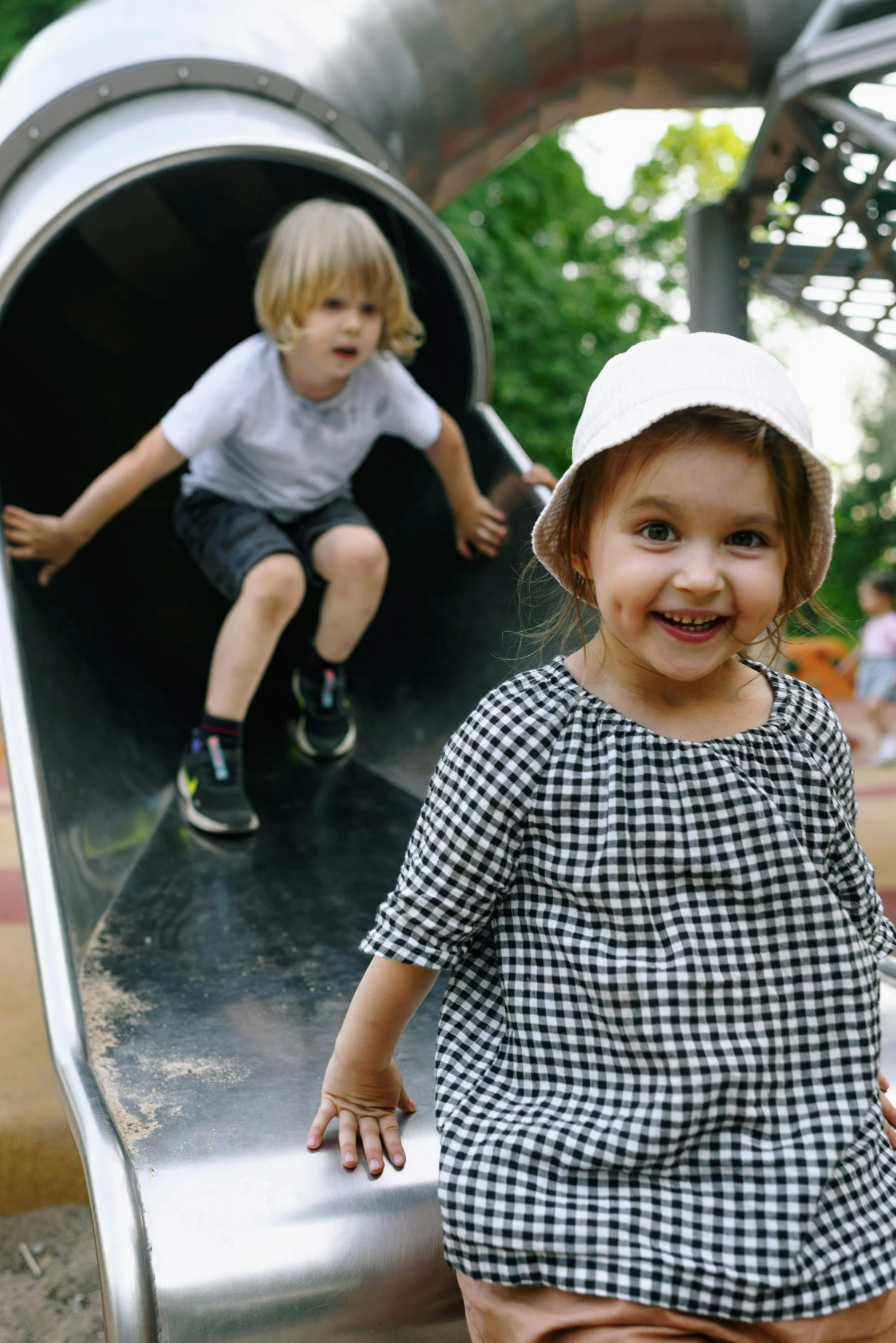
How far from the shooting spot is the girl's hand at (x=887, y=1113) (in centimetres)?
106

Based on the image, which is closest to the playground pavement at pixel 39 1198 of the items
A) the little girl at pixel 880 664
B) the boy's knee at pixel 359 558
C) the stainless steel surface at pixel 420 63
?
the boy's knee at pixel 359 558

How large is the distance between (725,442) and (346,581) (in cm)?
168

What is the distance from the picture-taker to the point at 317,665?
2.68 m

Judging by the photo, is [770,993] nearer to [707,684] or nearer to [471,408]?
[707,684]

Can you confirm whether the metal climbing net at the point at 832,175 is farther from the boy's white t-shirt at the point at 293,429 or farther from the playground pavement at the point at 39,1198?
the playground pavement at the point at 39,1198

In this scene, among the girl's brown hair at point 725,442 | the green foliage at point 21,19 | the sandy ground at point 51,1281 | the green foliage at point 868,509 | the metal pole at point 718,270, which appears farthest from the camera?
the green foliage at point 868,509

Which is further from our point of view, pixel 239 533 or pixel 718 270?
pixel 718 270

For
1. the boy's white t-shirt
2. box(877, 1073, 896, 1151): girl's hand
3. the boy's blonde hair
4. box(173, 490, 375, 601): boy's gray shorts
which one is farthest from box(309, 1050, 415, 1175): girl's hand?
the boy's blonde hair

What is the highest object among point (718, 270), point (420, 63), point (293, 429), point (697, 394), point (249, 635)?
point (420, 63)

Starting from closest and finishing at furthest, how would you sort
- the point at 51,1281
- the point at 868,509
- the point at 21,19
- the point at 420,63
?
the point at 51,1281, the point at 420,63, the point at 21,19, the point at 868,509

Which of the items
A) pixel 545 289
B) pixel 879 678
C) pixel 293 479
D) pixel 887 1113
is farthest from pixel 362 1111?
pixel 545 289

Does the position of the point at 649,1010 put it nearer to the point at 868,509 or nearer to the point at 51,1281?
the point at 51,1281

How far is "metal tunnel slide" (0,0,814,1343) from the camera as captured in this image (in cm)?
111

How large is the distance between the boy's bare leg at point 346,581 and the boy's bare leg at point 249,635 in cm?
22
